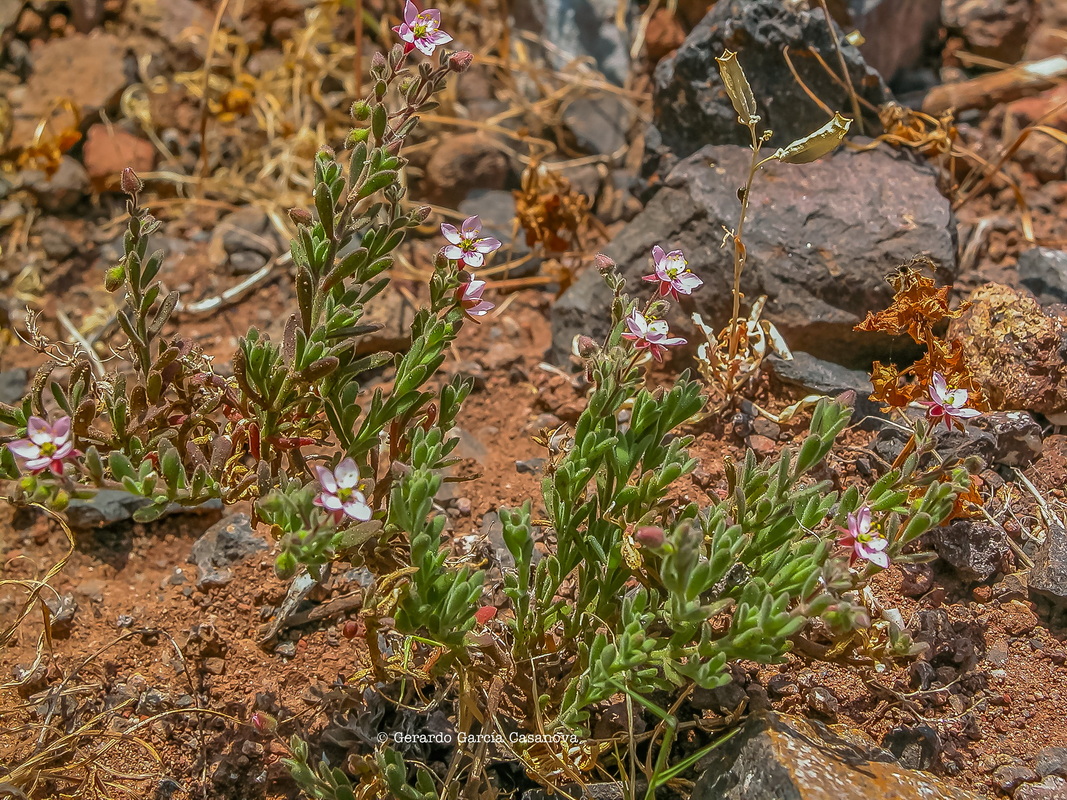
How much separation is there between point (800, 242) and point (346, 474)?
2.15 m

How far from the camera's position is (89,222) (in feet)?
15.5

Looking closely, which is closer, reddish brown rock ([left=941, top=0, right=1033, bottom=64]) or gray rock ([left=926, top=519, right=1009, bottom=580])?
gray rock ([left=926, top=519, right=1009, bottom=580])

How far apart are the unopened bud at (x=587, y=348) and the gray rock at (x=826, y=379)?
115cm

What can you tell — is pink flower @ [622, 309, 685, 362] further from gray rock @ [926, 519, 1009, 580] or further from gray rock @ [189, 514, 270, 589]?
gray rock @ [189, 514, 270, 589]

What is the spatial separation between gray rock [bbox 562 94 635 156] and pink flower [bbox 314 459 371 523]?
10.4 feet

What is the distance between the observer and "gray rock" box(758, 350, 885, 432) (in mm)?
3348

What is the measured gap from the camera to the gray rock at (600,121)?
16.0 ft

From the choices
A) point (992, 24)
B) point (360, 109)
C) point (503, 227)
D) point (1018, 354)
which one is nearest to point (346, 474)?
point (360, 109)

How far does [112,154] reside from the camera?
478cm

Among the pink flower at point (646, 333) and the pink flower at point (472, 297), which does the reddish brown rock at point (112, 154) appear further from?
the pink flower at point (646, 333)

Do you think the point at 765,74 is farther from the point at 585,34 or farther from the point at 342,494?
the point at 342,494

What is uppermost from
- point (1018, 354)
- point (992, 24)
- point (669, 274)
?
point (992, 24)

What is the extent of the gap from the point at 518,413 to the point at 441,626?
165 centimetres

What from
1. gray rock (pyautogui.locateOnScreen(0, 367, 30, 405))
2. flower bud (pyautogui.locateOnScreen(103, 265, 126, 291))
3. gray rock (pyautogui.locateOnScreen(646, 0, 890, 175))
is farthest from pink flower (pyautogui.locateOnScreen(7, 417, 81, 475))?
gray rock (pyautogui.locateOnScreen(646, 0, 890, 175))
